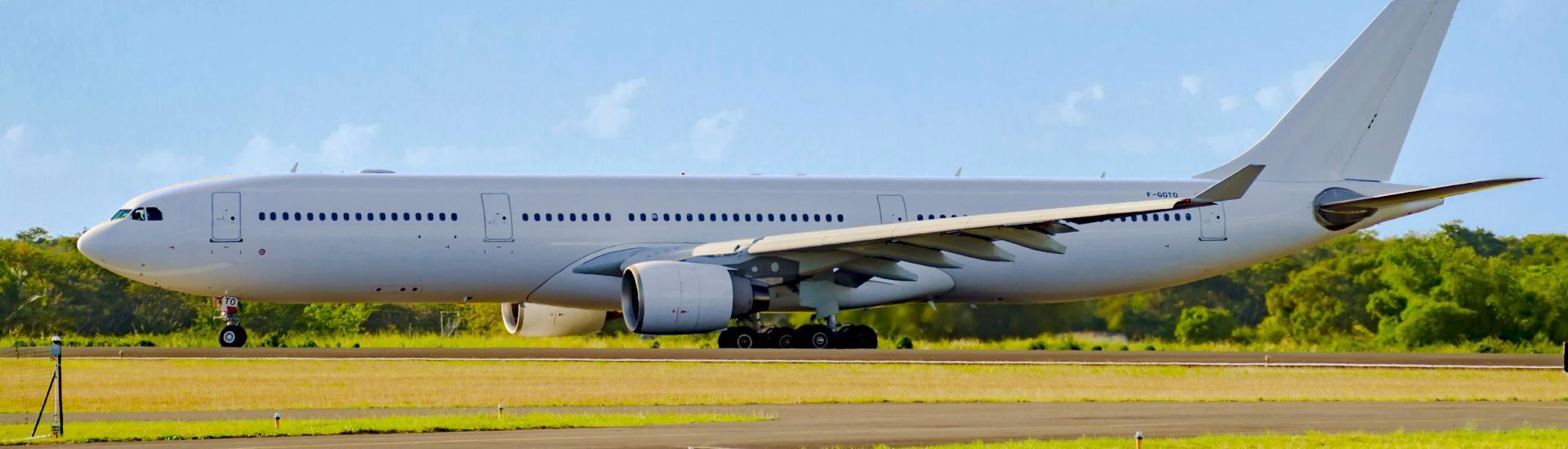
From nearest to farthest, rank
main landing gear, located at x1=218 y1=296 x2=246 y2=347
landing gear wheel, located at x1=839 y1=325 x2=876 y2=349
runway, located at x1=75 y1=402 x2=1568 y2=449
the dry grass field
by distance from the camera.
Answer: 1. runway, located at x1=75 y1=402 x2=1568 y2=449
2. the dry grass field
3. main landing gear, located at x1=218 y1=296 x2=246 y2=347
4. landing gear wheel, located at x1=839 y1=325 x2=876 y2=349

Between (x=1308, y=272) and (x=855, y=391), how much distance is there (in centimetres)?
2579

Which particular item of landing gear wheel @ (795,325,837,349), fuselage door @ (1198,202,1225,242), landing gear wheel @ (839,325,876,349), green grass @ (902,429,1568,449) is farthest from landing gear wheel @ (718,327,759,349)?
green grass @ (902,429,1568,449)

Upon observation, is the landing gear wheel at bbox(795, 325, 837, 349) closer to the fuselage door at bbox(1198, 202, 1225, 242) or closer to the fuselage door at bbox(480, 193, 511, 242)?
the fuselage door at bbox(480, 193, 511, 242)

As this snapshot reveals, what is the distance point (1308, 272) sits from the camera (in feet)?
148

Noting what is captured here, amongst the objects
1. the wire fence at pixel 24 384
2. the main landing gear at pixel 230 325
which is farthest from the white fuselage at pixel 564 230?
the wire fence at pixel 24 384

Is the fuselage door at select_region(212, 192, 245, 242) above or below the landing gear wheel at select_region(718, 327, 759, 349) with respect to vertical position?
above

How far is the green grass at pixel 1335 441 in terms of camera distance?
47.4 ft

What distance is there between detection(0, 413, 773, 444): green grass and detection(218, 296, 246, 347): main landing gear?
1277cm

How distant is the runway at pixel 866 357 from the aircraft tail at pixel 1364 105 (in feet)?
16.2

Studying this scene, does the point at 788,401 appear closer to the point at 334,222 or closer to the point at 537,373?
the point at 537,373

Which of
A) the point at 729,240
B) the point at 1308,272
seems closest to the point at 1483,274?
the point at 1308,272

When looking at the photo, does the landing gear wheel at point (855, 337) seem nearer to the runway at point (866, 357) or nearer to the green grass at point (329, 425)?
the runway at point (866, 357)

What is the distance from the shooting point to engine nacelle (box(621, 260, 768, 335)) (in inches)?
1102

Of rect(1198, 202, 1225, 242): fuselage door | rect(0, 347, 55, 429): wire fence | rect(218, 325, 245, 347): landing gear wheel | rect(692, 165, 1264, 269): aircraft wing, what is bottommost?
rect(0, 347, 55, 429): wire fence
